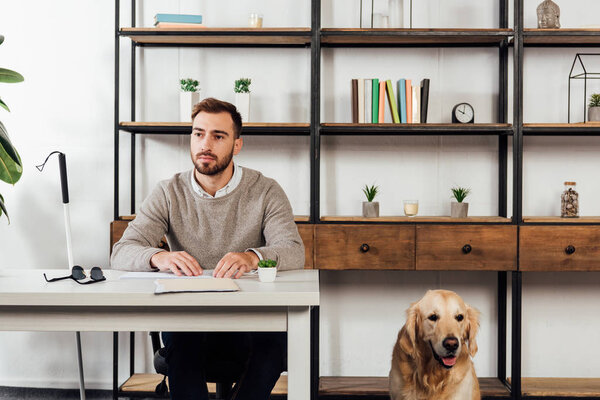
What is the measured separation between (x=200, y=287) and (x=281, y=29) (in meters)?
1.69

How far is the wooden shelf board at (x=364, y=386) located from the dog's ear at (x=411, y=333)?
3.17 ft

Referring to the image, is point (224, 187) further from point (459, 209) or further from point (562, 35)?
point (562, 35)

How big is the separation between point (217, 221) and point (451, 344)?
88 cm

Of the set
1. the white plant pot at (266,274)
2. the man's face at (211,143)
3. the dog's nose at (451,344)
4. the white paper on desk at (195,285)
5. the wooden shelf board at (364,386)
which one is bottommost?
the wooden shelf board at (364,386)

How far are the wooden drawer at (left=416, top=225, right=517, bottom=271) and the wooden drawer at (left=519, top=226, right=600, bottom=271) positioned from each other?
0.19 ft

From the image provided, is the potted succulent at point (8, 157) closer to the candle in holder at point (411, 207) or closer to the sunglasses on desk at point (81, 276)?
the sunglasses on desk at point (81, 276)

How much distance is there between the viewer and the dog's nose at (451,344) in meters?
1.87

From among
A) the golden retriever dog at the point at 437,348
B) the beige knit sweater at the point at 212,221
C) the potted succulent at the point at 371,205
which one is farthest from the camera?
the potted succulent at the point at 371,205

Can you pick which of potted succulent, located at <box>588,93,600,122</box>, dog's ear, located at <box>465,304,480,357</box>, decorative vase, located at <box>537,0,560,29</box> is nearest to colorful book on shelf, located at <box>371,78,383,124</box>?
decorative vase, located at <box>537,0,560,29</box>

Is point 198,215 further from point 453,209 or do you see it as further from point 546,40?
point 546,40

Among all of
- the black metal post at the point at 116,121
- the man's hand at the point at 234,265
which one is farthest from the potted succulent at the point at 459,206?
the black metal post at the point at 116,121

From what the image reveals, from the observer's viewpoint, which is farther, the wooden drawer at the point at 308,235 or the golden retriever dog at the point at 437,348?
the wooden drawer at the point at 308,235

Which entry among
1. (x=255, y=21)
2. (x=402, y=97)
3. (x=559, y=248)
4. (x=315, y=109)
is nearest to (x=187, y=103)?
(x=255, y=21)

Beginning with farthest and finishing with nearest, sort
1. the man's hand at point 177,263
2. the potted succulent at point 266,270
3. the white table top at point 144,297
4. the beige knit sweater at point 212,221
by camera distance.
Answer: the beige knit sweater at point 212,221 < the man's hand at point 177,263 < the potted succulent at point 266,270 < the white table top at point 144,297
